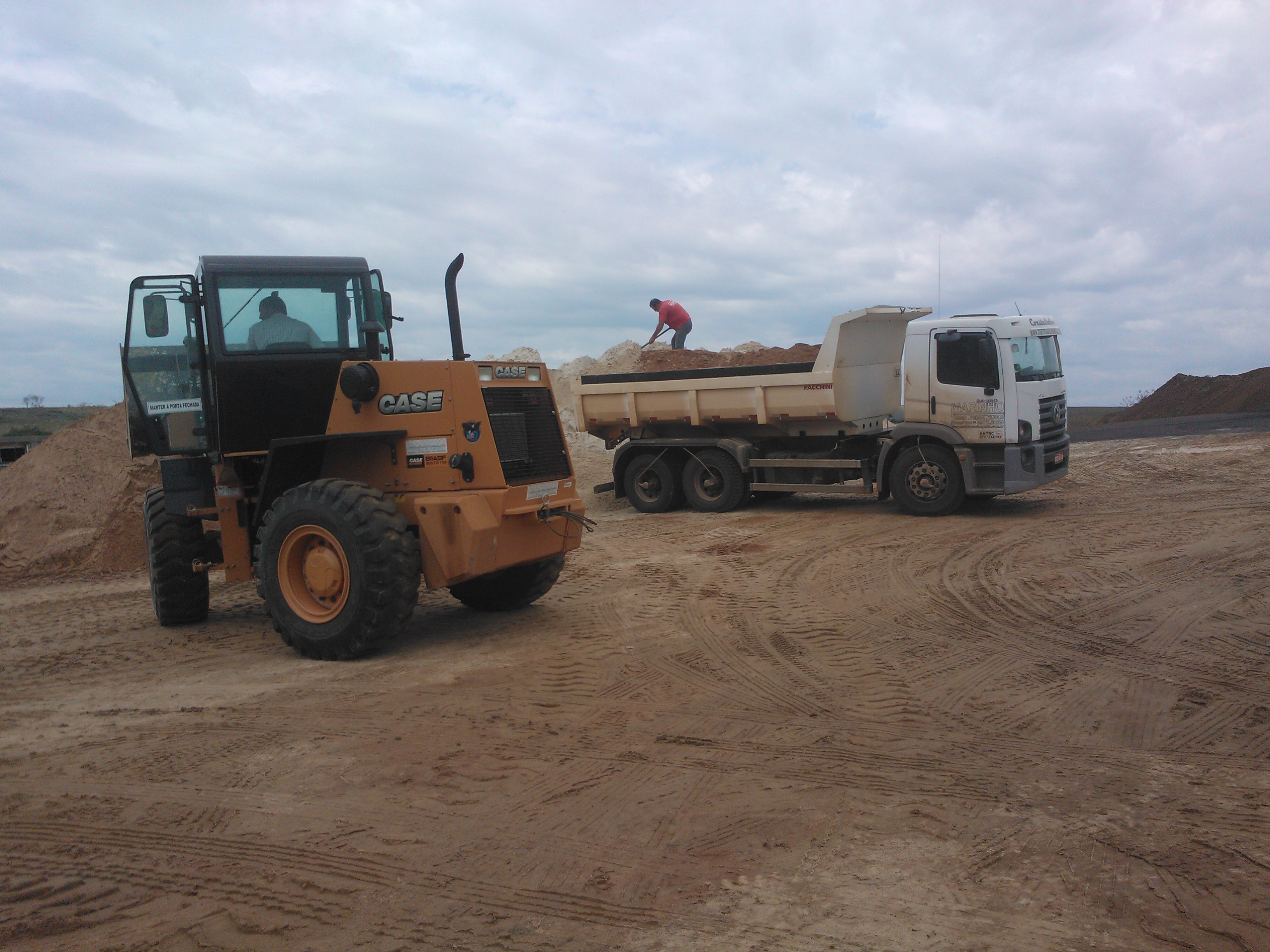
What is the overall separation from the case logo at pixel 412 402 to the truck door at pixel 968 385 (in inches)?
323

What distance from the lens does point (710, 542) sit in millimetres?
12102

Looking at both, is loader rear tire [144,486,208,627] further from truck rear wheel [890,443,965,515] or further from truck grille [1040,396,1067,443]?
truck grille [1040,396,1067,443]

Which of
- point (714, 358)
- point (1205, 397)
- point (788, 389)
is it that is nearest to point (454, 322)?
point (788, 389)

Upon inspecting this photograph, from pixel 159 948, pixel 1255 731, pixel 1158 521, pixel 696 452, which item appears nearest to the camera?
pixel 159 948

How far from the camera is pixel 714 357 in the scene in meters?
24.0

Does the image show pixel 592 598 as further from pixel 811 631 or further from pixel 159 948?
pixel 159 948

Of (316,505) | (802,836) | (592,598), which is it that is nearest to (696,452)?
(592,598)

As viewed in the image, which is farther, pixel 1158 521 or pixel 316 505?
pixel 1158 521

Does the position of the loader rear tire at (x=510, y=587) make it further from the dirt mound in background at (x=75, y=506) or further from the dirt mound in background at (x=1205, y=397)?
the dirt mound in background at (x=1205, y=397)

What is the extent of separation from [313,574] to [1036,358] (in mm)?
10195

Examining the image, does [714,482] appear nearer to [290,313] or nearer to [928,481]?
[928,481]

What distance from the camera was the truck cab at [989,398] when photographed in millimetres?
12703

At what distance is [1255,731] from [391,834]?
4410mm

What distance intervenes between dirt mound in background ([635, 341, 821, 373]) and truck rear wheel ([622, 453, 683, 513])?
7233mm
